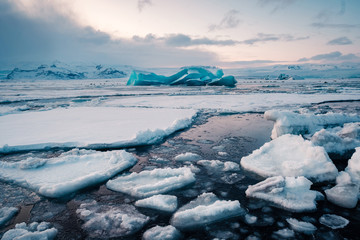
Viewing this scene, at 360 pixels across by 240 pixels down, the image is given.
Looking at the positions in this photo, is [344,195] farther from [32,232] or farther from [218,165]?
[32,232]

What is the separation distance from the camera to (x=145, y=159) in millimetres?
2789

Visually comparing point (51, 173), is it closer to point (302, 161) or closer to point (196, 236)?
point (196, 236)

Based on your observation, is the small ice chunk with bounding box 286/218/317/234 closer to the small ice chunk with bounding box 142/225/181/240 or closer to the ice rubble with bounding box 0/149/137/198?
the small ice chunk with bounding box 142/225/181/240

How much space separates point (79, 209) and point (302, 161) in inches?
83.7

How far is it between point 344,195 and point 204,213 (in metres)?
1.08

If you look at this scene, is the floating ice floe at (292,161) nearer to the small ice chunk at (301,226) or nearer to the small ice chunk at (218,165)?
the small ice chunk at (218,165)

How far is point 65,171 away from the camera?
7.73 feet

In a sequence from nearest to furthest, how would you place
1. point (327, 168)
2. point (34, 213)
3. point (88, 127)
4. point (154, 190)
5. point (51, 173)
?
point (34, 213) < point (154, 190) < point (327, 168) < point (51, 173) < point (88, 127)

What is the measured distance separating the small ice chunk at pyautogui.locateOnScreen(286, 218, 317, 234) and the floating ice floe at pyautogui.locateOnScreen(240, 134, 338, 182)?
27.0 inches

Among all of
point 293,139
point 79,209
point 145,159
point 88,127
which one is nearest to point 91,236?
point 79,209

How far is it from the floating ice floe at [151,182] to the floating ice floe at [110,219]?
21 centimetres

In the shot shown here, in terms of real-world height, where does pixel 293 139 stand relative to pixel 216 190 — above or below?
above

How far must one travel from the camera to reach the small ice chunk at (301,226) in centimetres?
144

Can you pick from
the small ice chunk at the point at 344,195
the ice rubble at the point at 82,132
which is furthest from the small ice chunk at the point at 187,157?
the small ice chunk at the point at 344,195
